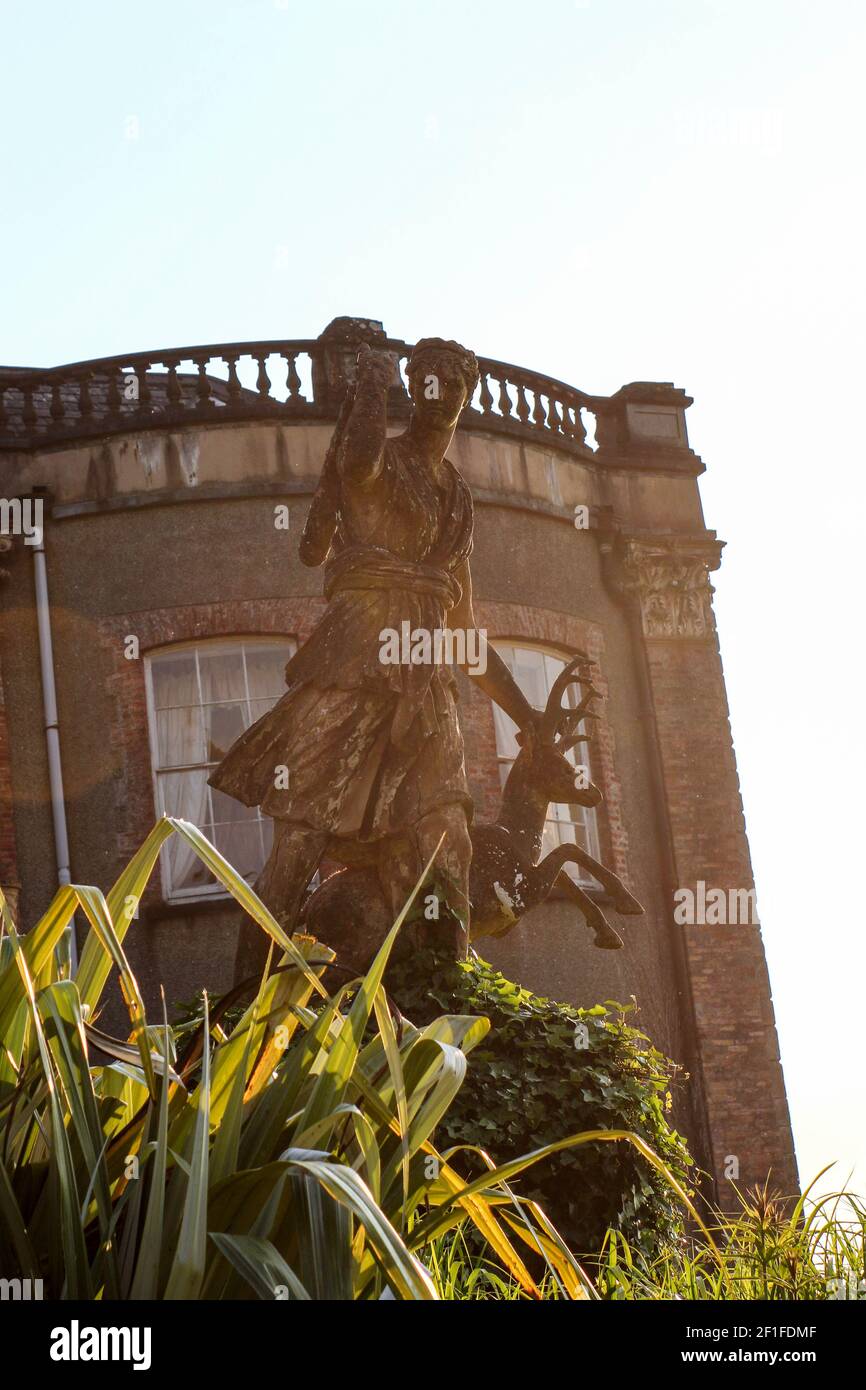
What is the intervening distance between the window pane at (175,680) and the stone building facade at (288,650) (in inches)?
0.8

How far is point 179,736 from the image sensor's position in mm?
15352

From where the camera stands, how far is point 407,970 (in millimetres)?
7383

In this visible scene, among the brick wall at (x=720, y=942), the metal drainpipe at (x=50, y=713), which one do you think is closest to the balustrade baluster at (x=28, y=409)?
the metal drainpipe at (x=50, y=713)

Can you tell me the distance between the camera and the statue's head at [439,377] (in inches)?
326

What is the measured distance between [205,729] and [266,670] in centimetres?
74

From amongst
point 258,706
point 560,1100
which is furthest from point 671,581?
point 560,1100

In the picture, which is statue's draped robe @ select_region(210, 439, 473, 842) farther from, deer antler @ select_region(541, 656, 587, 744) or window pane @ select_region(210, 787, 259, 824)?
window pane @ select_region(210, 787, 259, 824)

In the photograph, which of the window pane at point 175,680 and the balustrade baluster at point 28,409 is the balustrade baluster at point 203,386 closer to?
the balustrade baluster at point 28,409

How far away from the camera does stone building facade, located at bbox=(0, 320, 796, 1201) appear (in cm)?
1502

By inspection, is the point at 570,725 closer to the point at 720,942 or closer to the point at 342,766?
the point at 342,766

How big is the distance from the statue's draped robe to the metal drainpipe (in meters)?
7.04

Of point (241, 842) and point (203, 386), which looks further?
point (203, 386)

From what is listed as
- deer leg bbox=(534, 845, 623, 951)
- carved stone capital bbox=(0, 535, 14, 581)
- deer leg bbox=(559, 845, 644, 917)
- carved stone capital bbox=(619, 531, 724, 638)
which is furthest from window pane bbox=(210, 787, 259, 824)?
deer leg bbox=(559, 845, 644, 917)
